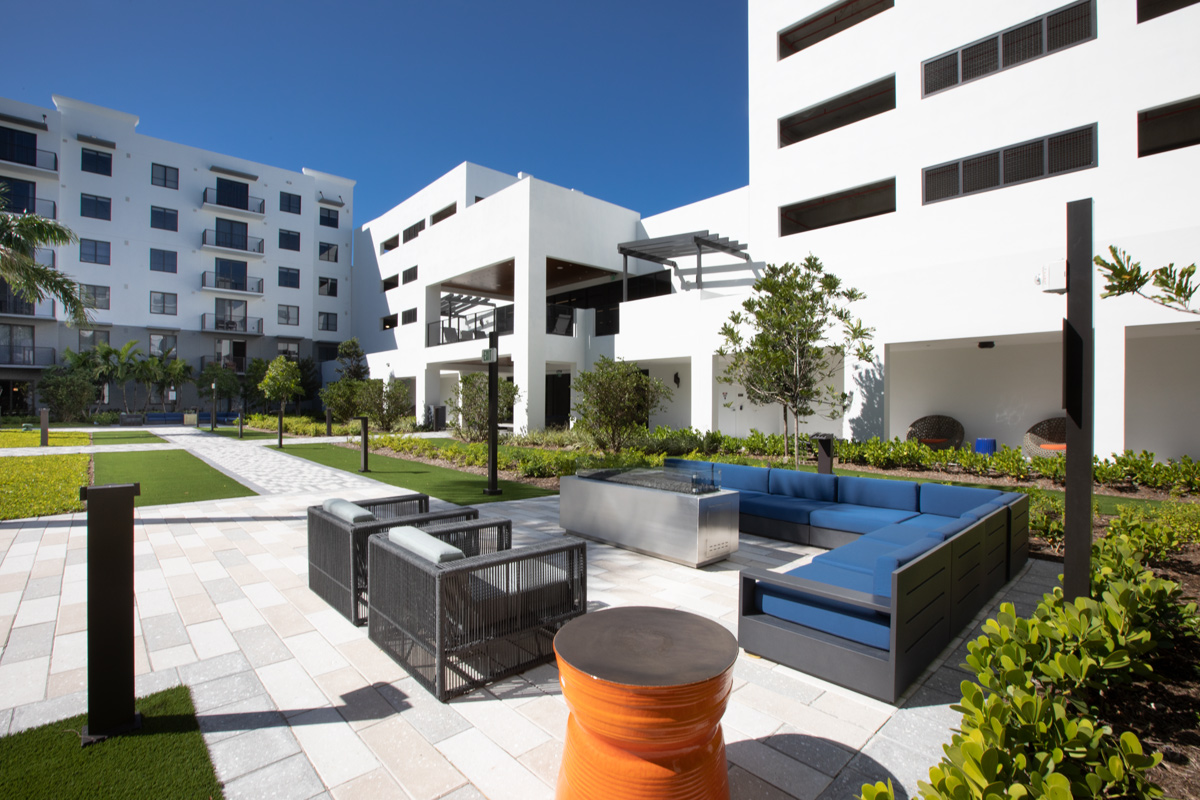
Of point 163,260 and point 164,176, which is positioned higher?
point 164,176

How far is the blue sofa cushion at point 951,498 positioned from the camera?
5723 mm

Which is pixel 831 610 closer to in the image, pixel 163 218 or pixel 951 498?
pixel 951 498

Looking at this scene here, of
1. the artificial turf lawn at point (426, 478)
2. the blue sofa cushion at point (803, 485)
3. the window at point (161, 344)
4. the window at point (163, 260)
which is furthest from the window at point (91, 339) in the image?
the blue sofa cushion at point (803, 485)

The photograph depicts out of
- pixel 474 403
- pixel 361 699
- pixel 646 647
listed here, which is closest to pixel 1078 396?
pixel 646 647

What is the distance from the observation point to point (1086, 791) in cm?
171

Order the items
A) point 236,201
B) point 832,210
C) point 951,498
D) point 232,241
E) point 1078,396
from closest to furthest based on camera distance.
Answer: point 1078,396, point 951,498, point 832,210, point 232,241, point 236,201

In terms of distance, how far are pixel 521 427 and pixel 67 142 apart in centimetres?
3279

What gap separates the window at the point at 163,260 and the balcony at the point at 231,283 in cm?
152

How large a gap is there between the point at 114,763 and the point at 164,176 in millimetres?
42454

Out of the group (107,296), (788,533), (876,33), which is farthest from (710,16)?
(107,296)

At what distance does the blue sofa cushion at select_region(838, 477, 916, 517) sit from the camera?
6.22 m

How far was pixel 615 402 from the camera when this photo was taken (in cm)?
1368

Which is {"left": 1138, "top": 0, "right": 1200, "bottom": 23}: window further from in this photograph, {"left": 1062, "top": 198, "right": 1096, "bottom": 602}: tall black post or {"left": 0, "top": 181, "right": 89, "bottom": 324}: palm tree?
{"left": 0, "top": 181, "right": 89, "bottom": 324}: palm tree

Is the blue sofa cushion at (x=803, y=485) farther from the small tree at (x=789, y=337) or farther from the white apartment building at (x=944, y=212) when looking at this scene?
the white apartment building at (x=944, y=212)
